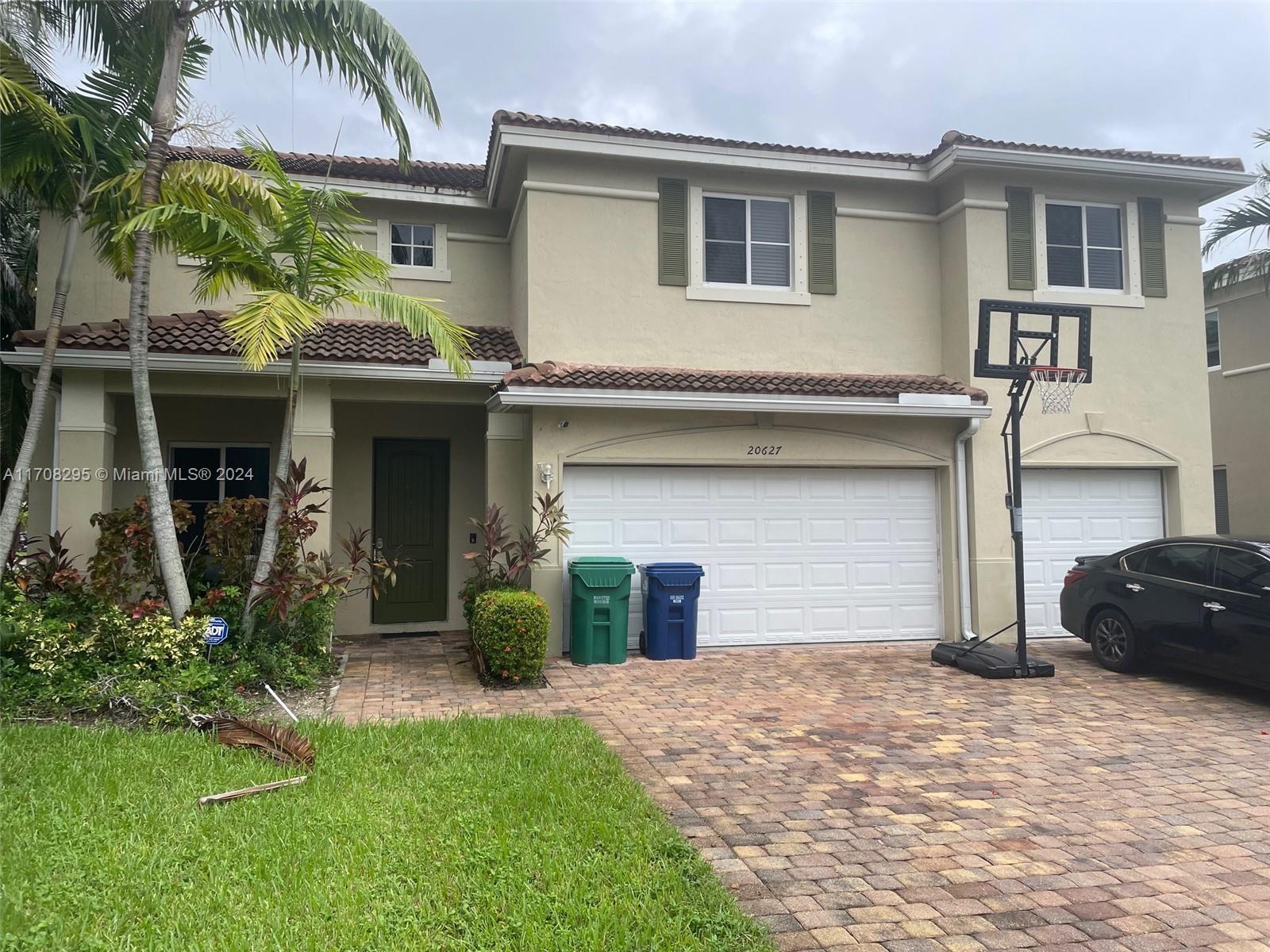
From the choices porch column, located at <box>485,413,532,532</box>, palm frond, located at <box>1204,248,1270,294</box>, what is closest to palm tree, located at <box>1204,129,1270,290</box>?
palm frond, located at <box>1204,248,1270,294</box>

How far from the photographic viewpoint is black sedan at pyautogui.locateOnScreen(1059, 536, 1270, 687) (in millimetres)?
7637

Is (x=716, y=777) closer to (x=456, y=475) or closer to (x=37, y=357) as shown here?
(x=456, y=475)

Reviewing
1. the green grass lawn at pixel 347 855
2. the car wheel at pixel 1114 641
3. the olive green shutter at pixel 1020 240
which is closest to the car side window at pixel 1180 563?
the car wheel at pixel 1114 641

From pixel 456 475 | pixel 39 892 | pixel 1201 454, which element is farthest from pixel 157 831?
pixel 1201 454

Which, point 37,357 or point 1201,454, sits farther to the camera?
point 1201,454

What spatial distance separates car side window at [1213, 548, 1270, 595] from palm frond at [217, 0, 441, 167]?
30.4 feet

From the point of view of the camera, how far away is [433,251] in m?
11.9

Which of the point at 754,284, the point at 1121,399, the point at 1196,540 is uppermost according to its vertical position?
the point at 754,284

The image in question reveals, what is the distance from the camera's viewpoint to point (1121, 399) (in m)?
11.3

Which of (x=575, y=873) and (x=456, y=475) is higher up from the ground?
(x=456, y=475)

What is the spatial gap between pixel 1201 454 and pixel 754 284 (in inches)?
269

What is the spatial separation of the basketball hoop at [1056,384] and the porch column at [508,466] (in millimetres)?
6185

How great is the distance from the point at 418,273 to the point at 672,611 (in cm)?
608

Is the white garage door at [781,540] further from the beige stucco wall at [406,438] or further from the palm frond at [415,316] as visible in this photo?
the palm frond at [415,316]
